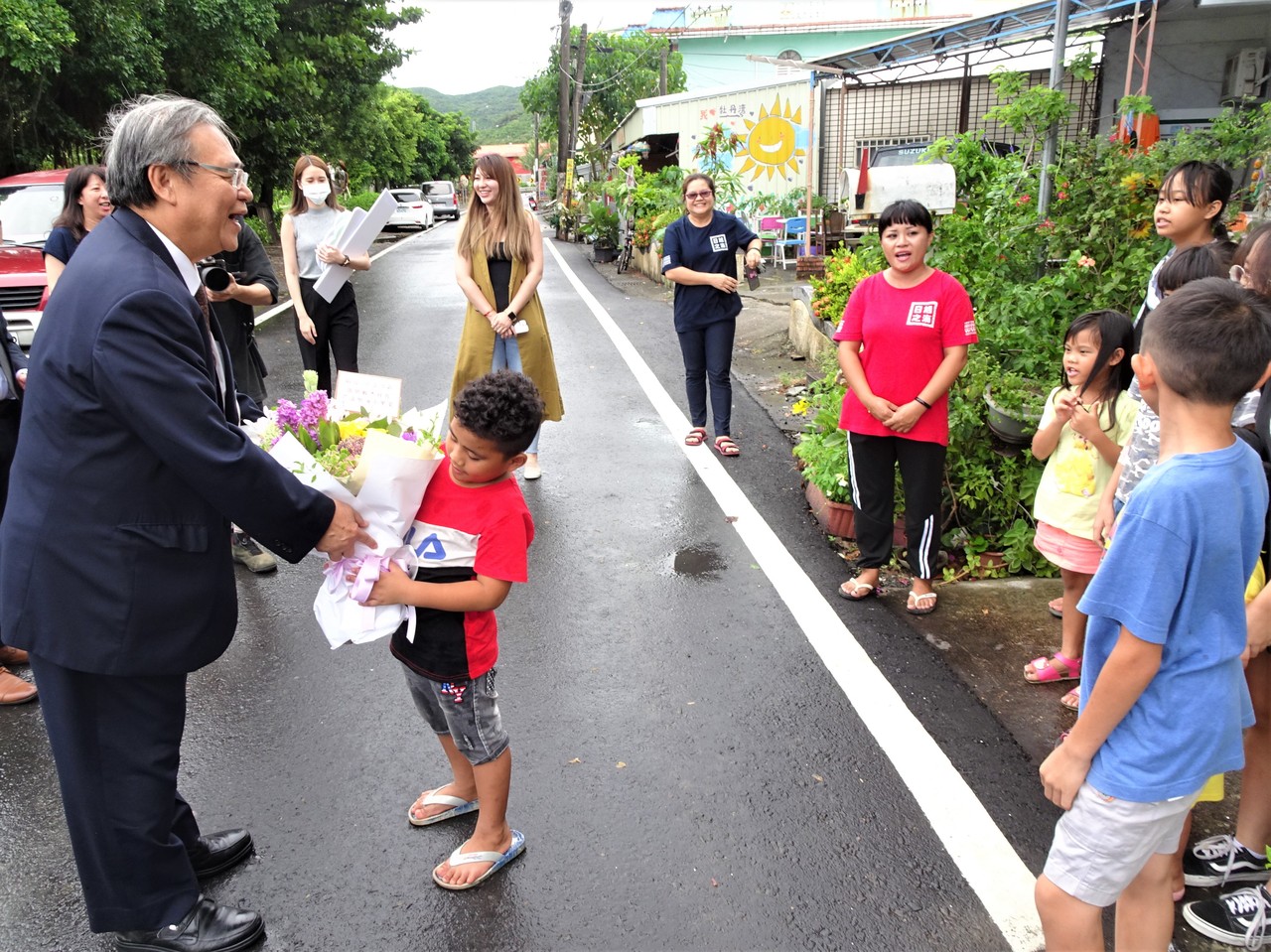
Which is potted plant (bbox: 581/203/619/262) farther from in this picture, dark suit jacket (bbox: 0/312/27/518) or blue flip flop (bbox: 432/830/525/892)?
blue flip flop (bbox: 432/830/525/892)

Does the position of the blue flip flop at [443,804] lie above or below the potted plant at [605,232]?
below

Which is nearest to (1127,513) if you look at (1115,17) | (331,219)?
(331,219)

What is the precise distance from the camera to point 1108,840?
6.53 feet

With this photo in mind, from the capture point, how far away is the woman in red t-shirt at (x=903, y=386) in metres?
4.11

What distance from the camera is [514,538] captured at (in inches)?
97.7

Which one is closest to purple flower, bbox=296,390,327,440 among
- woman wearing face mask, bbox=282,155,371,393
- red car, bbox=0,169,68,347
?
woman wearing face mask, bbox=282,155,371,393

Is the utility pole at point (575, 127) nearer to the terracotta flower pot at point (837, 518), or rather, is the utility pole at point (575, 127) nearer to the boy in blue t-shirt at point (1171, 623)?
the terracotta flower pot at point (837, 518)

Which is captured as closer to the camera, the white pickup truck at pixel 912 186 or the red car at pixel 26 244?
the white pickup truck at pixel 912 186

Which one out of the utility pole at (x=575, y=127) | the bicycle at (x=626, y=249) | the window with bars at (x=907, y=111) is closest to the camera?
the window with bars at (x=907, y=111)

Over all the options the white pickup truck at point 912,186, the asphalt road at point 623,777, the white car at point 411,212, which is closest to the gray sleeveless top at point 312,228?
the asphalt road at point 623,777

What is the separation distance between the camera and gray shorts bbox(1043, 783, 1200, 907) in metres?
1.97

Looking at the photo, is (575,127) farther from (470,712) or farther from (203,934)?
(203,934)

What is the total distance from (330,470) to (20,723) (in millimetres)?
2042

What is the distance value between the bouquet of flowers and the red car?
3.99m
